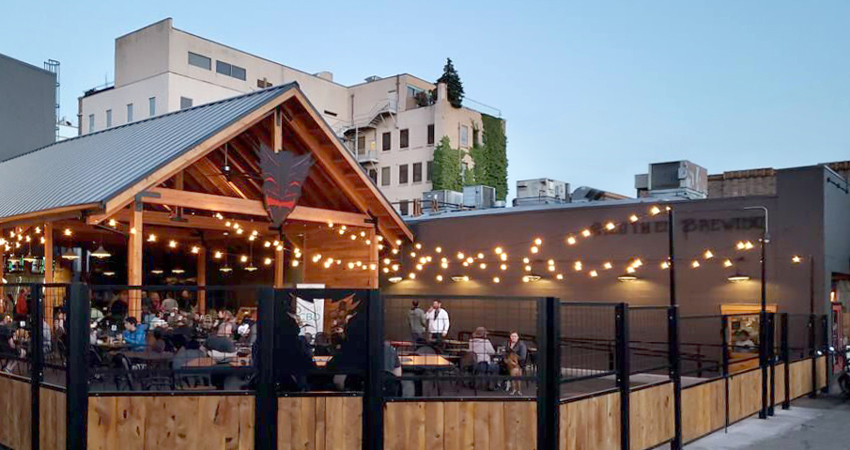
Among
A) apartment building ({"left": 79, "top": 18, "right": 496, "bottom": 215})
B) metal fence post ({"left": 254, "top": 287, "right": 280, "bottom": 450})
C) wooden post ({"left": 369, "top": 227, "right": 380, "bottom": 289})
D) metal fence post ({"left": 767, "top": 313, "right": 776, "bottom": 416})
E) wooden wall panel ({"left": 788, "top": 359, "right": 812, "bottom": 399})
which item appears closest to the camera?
metal fence post ({"left": 254, "top": 287, "right": 280, "bottom": 450})

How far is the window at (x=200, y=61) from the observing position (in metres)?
46.0

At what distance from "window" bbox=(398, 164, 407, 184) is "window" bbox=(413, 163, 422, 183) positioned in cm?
77

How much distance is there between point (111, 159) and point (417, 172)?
33.0 m

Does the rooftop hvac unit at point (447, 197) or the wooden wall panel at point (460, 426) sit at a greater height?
the rooftop hvac unit at point (447, 197)

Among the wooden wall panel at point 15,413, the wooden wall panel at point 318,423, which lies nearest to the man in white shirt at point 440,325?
the wooden wall panel at point 318,423

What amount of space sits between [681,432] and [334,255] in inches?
482

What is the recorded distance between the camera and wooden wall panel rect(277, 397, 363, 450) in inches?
289

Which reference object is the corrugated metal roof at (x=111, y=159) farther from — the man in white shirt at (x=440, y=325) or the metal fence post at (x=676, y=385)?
the metal fence post at (x=676, y=385)

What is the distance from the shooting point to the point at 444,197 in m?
30.7

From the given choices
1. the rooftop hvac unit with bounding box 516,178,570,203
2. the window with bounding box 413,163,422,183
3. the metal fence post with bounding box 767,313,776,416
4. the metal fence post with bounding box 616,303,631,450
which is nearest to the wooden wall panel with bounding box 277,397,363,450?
the metal fence post with bounding box 616,303,631,450

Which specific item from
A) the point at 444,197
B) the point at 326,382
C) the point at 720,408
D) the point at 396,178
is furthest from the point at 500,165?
the point at 326,382

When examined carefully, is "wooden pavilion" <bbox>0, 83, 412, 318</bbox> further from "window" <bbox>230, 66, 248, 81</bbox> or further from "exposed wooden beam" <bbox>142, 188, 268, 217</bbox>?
"window" <bbox>230, 66, 248, 81</bbox>

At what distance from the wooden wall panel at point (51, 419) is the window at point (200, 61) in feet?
133

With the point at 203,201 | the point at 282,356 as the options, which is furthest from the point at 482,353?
the point at 203,201
